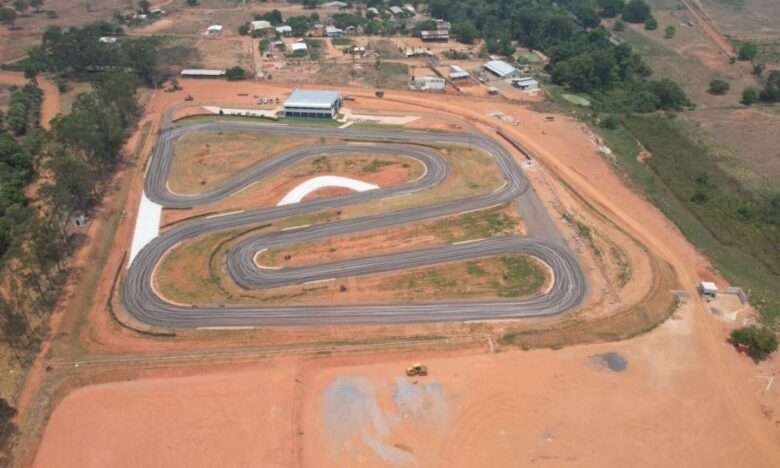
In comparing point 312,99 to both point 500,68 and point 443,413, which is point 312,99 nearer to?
point 500,68

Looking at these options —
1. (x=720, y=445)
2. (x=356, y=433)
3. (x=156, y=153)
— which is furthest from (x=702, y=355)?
(x=156, y=153)

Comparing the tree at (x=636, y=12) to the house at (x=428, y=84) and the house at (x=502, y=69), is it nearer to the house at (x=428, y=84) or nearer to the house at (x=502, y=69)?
the house at (x=502, y=69)

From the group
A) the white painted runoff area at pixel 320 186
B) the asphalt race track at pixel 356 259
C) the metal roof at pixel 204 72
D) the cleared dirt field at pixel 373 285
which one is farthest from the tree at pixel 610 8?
the cleared dirt field at pixel 373 285

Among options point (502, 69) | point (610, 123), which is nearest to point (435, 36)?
point (502, 69)

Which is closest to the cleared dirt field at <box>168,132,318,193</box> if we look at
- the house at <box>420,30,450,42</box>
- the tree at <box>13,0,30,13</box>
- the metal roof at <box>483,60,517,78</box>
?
the metal roof at <box>483,60,517,78</box>

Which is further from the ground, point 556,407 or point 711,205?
point 556,407

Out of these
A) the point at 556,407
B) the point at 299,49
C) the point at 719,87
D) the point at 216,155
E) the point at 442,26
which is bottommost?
the point at 216,155
